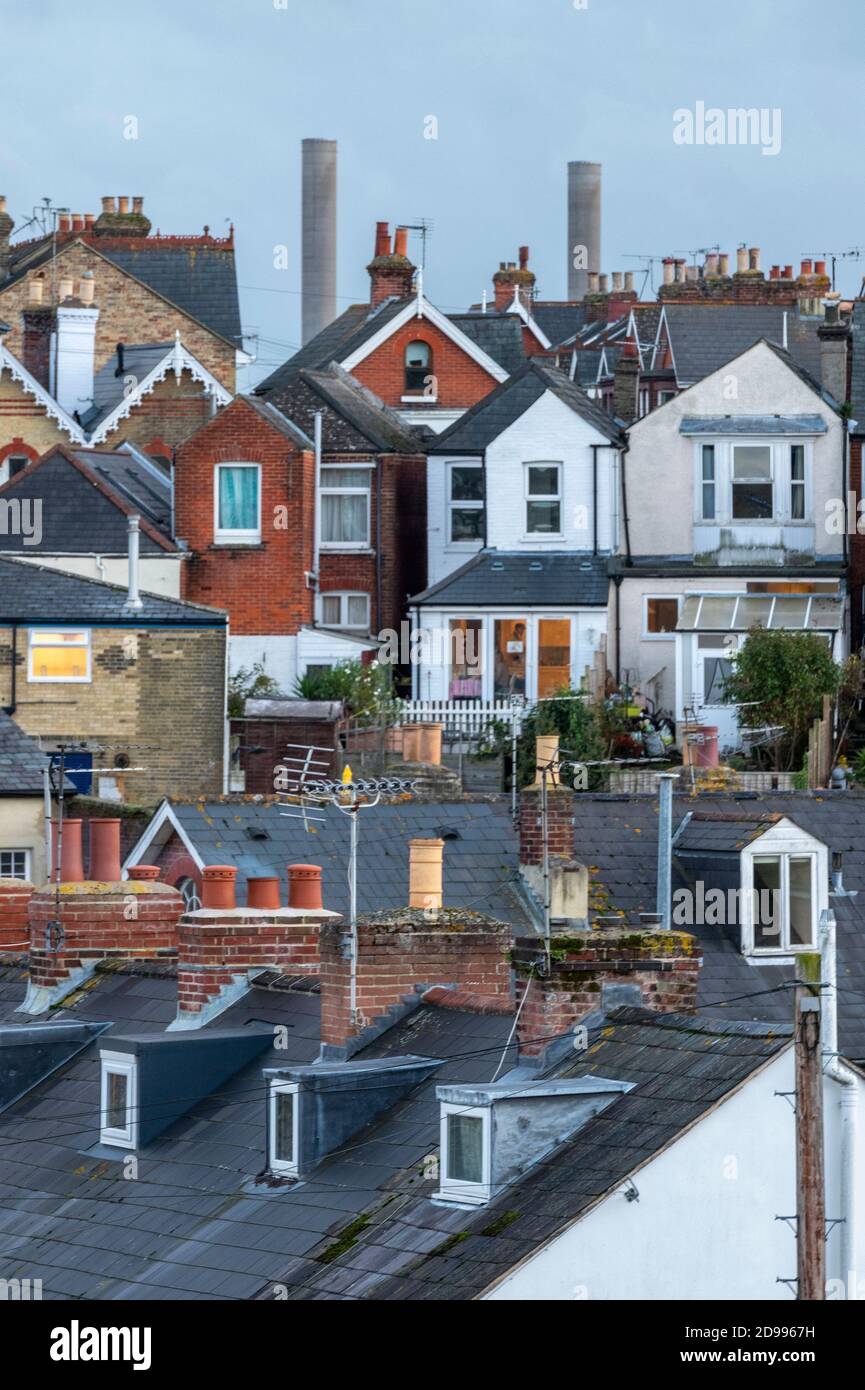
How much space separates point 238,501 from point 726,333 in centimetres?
1477

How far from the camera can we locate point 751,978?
30734 millimetres

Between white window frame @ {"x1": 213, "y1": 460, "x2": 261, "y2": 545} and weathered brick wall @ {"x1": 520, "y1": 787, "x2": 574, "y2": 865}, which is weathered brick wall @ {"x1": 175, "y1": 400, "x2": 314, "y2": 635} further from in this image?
weathered brick wall @ {"x1": 520, "y1": 787, "x2": 574, "y2": 865}

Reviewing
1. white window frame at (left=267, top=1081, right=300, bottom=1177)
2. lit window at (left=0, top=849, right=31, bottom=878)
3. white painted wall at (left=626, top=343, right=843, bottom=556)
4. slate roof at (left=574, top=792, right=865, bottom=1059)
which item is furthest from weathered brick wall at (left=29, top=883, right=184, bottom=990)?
white painted wall at (left=626, top=343, right=843, bottom=556)

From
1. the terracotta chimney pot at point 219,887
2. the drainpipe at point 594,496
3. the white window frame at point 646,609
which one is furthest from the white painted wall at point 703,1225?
the drainpipe at point 594,496

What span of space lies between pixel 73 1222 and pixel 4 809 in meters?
21.7

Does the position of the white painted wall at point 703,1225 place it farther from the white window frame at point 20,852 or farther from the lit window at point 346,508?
the lit window at point 346,508

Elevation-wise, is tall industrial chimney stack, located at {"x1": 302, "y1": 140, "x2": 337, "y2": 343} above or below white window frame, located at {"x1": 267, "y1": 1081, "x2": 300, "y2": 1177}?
above

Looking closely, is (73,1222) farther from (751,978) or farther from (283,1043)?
(751,978)

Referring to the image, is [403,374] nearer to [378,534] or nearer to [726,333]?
[726,333]

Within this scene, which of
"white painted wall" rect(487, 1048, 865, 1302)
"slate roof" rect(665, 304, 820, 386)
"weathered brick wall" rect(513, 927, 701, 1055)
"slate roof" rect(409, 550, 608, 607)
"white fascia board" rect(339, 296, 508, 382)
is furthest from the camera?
"white fascia board" rect(339, 296, 508, 382)

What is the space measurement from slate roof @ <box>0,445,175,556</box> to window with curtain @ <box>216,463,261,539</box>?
3.61 ft

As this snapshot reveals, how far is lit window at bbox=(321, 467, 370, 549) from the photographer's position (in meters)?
56.6

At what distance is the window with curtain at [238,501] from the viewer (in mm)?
54344
